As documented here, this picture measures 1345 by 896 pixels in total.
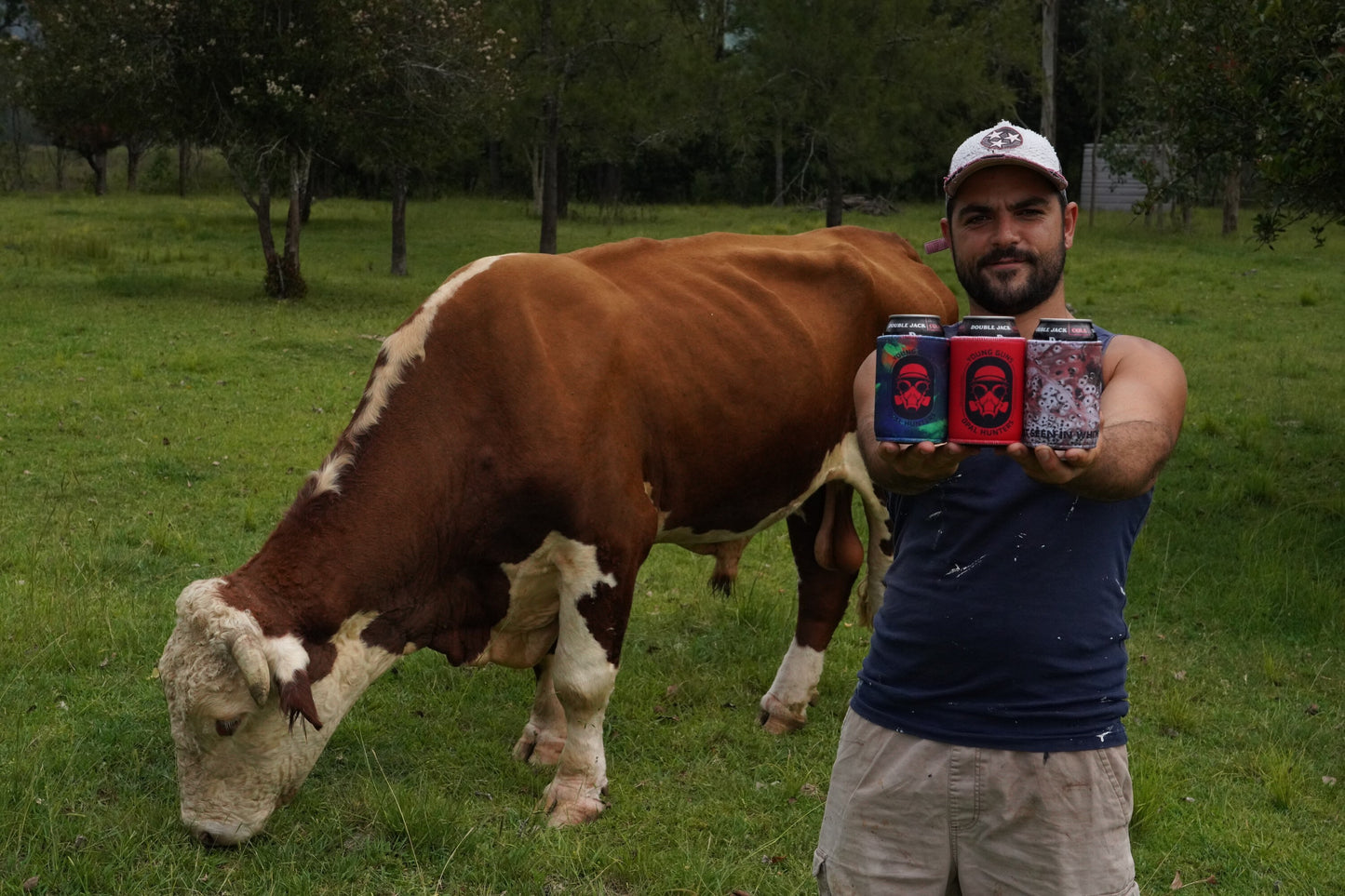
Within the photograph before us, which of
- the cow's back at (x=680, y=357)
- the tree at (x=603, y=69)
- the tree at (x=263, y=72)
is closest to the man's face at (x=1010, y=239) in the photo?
the cow's back at (x=680, y=357)

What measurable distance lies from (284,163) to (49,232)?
847 centimetres

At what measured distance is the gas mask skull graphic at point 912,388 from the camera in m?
2.48

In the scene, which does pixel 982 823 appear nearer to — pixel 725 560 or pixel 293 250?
pixel 725 560

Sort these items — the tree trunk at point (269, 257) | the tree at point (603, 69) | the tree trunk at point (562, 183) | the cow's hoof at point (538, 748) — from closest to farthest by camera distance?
the cow's hoof at point (538, 748)
the tree trunk at point (269, 257)
the tree at point (603, 69)
the tree trunk at point (562, 183)

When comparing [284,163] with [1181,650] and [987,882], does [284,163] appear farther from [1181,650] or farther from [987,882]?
[987,882]

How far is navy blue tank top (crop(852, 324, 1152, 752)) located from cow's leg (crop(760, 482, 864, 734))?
3.37 metres

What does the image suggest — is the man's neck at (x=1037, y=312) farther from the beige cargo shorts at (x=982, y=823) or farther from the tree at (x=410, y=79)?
the tree at (x=410, y=79)

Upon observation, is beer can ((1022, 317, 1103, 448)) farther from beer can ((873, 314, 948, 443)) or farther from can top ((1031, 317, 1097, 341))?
beer can ((873, 314, 948, 443))

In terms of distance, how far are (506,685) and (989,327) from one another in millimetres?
4516

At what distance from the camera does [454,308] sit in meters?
5.13

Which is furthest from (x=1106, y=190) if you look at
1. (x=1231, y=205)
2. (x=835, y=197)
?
(x=835, y=197)

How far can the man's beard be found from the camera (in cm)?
292

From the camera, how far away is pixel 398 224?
21.9 meters

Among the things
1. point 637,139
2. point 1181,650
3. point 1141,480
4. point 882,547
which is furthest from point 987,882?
point 637,139
